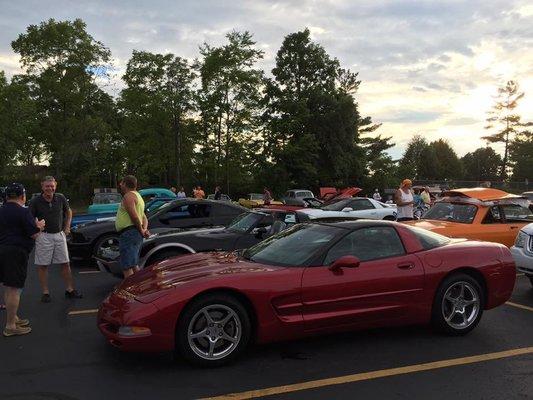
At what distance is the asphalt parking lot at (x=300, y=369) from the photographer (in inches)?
155

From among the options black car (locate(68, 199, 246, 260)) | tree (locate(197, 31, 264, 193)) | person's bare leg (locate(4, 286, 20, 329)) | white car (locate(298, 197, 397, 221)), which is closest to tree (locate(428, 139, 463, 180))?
tree (locate(197, 31, 264, 193))

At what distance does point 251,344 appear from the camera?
467 cm

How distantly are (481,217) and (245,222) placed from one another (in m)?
4.14

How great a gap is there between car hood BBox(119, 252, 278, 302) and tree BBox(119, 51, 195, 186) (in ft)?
118

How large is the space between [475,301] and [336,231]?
1.69m

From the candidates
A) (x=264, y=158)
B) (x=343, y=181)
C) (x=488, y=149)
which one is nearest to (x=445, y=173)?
(x=488, y=149)

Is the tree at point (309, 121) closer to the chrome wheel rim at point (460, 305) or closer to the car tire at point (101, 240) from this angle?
the car tire at point (101, 240)

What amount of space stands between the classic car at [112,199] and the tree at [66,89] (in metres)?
27.2

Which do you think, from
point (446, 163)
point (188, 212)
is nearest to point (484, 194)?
point (188, 212)

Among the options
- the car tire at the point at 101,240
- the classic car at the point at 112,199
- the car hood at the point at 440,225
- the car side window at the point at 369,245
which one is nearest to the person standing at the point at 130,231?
the car side window at the point at 369,245

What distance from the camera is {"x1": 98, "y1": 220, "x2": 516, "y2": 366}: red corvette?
14.3 ft

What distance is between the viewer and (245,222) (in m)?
8.37

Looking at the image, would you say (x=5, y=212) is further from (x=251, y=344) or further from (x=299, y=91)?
(x=299, y=91)

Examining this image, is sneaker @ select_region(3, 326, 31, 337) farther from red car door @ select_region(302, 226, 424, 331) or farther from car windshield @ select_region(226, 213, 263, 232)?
car windshield @ select_region(226, 213, 263, 232)
